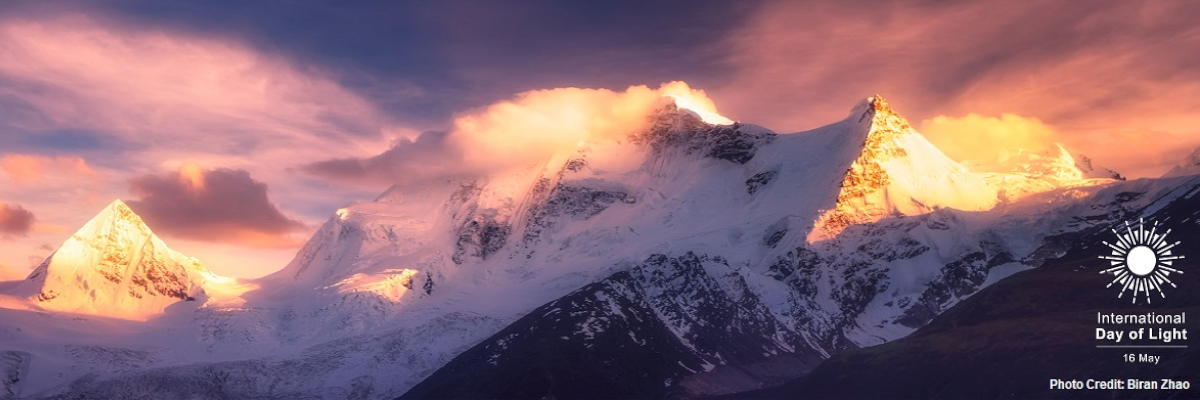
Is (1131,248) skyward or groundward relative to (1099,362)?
skyward

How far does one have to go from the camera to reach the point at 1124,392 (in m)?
174

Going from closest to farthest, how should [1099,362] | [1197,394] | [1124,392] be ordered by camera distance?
[1197,394] < [1124,392] < [1099,362]

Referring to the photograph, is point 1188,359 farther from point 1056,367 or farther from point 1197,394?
point 1056,367

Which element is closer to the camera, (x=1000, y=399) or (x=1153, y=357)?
(x=1153, y=357)

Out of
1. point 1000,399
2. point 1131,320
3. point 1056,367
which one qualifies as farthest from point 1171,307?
point 1000,399

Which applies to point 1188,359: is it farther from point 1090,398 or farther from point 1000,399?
point 1000,399

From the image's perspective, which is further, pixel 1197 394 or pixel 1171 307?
pixel 1171 307

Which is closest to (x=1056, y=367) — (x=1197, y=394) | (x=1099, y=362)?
(x=1099, y=362)

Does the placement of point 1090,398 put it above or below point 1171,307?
below

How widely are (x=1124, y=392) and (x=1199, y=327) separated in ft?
63.5

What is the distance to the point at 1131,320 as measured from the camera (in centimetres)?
19188

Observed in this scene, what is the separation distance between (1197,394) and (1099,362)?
30.9 meters

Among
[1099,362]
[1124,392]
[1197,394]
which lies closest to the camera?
[1197,394]

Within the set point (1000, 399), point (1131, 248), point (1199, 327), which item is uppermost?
point (1131, 248)
